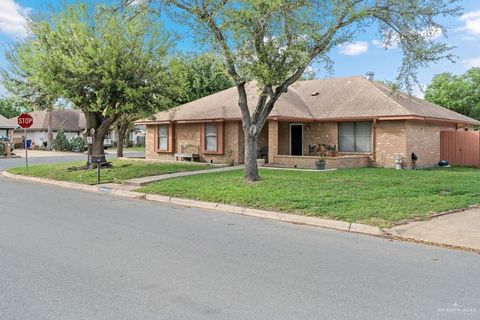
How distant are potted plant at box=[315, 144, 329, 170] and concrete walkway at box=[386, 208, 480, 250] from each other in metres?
10.1

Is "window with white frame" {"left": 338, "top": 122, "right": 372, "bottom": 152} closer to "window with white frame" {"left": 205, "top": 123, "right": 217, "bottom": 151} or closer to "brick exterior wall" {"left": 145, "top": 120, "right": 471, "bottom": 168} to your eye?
"brick exterior wall" {"left": 145, "top": 120, "right": 471, "bottom": 168}

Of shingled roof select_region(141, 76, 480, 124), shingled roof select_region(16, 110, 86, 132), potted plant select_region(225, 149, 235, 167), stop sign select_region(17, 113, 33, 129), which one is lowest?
potted plant select_region(225, 149, 235, 167)

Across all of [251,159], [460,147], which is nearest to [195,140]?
[251,159]

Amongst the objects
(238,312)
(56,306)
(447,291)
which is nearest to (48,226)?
(56,306)

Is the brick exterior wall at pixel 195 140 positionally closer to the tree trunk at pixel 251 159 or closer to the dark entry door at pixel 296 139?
the dark entry door at pixel 296 139

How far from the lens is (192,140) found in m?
26.2

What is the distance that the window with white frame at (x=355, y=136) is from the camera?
22.5 m

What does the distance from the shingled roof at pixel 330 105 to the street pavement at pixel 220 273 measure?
43.2ft

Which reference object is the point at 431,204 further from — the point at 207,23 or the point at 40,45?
the point at 40,45

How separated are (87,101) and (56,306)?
16.1m

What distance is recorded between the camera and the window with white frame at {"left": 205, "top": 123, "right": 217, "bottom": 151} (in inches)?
Result: 985

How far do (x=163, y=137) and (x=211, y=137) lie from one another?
4.17 m

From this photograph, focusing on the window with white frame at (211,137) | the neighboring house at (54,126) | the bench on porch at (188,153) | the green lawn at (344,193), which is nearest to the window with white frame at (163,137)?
the bench on porch at (188,153)

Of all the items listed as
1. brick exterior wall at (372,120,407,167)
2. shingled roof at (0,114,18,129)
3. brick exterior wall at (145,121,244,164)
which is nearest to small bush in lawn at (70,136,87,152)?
shingled roof at (0,114,18,129)
